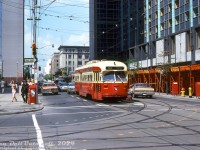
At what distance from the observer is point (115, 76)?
29625 mm

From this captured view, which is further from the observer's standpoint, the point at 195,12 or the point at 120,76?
the point at 195,12

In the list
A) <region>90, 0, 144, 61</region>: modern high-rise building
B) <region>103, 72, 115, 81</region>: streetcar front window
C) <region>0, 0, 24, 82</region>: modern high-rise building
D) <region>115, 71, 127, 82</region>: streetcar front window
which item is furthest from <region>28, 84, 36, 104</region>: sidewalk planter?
<region>0, 0, 24, 82</region>: modern high-rise building

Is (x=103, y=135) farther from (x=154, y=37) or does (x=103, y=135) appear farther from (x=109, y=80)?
(x=154, y=37)

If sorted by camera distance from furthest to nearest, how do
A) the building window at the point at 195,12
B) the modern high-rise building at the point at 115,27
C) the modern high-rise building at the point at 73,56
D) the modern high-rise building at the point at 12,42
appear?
the modern high-rise building at the point at 73,56
the modern high-rise building at the point at 12,42
the modern high-rise building at the point at 115,27
the building window at the point at 195,12

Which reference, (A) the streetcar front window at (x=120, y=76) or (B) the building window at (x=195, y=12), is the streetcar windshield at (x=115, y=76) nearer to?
(A) the streetcar front window at (x=120, y=76)

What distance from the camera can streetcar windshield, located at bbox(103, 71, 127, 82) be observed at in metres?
29.4

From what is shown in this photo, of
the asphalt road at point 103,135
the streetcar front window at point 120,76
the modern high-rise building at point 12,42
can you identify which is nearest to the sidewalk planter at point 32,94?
the streetcar front window at point 120,76

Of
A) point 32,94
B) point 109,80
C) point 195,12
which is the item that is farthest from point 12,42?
point 109,80

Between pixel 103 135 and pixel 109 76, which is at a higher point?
pixel 109 76

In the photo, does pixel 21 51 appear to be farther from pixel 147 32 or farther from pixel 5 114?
pixel 5 114

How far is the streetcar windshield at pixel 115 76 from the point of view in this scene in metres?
29.4

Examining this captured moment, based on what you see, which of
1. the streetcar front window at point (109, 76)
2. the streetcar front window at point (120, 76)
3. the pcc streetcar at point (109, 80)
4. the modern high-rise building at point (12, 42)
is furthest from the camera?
the modern high-rise building at point (12, 42)

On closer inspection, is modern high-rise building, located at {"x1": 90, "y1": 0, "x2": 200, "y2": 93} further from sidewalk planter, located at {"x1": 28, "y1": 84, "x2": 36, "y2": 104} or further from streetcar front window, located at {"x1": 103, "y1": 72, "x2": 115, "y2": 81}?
sidewalk planter, located at {"x1": 28, "y1": 84, "x2": 36, "y2": 104}

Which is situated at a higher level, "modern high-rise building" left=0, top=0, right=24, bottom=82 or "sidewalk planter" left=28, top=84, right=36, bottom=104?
"modern high-rise building" left=0, top=0, right=24, bottom=82
